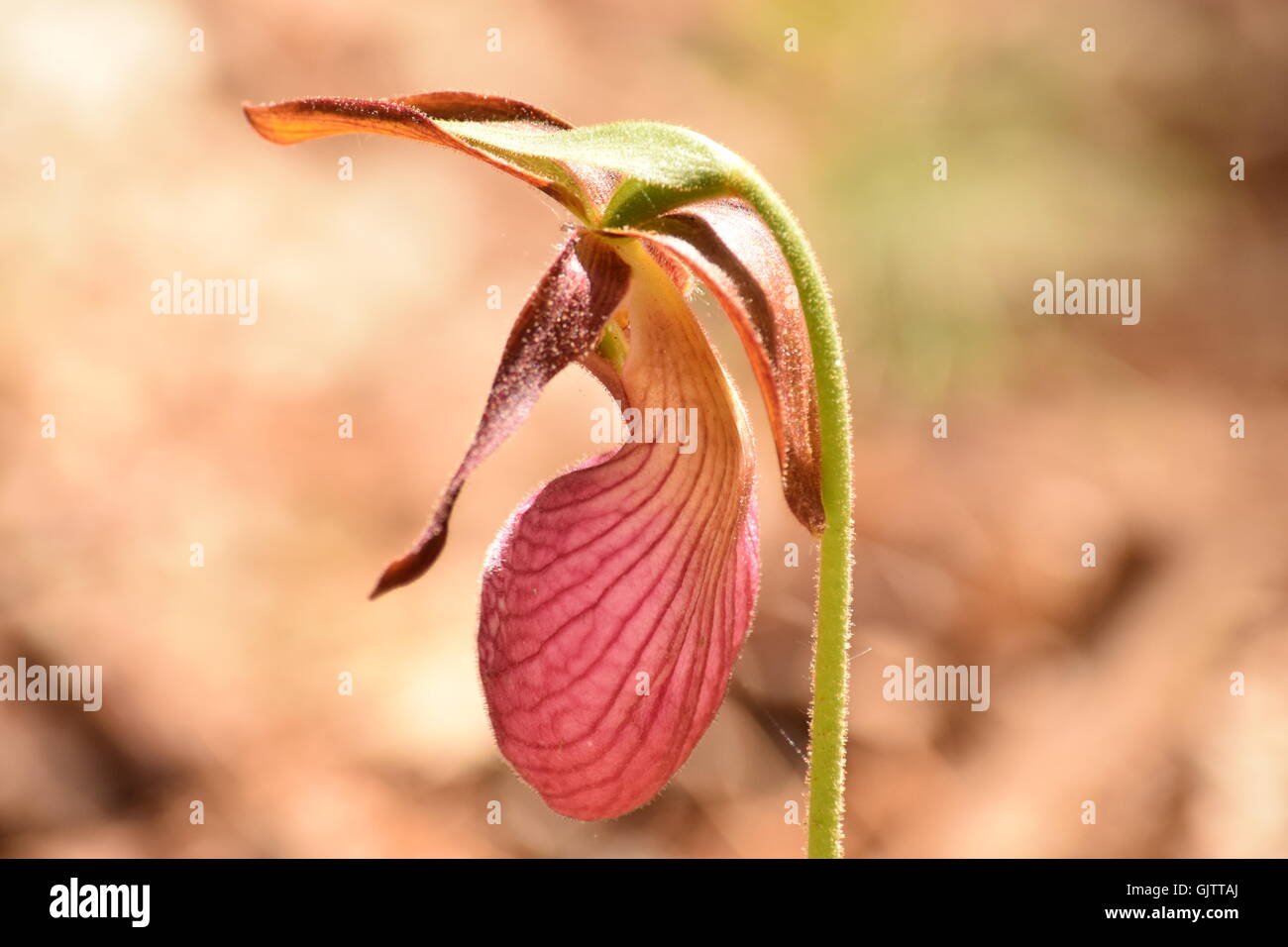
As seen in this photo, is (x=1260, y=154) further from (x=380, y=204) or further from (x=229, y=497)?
(x=229, y=497)

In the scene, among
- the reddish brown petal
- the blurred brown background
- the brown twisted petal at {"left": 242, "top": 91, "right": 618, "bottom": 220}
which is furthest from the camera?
the blurred brown background

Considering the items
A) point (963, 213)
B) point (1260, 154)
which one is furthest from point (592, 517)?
point (1260, 154)

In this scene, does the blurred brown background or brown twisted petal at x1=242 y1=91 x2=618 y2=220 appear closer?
brown twisted petal at x1=242 y1=91 x2=618 y2=220

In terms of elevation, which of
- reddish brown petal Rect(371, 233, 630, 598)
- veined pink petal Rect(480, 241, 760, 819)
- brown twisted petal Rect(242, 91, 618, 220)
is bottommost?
veined pink petal Rect(480, 241, 760, 819)

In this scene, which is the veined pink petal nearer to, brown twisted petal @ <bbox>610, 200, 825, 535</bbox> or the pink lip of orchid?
the pink lip of orchid

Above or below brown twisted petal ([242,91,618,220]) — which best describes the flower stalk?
below

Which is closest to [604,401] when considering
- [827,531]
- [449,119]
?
[449,119]

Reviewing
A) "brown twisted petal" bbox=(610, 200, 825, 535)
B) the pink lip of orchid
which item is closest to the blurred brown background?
the pink lip of orchid

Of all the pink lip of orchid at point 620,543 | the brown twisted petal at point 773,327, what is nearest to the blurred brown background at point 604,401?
the pink lip of orchid at point 620,543
